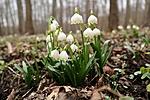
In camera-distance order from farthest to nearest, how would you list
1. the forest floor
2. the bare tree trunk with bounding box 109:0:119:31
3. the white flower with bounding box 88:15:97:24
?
the bare tree trunk with bounding box 109:0:119:31
the white flower with bounding box 88:15:97:24
the forest floor

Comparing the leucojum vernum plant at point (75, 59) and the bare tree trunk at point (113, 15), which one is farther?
the bare tree trunk at point (113, 15)

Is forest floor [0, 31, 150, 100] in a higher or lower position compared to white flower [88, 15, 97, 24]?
Answer: lower

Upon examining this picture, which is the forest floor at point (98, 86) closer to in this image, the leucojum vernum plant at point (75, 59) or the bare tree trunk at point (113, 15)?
the leucojum vernum plant at point (75, 59)

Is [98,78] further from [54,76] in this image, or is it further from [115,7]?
[115,7]

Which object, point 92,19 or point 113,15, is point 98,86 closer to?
point 92,19

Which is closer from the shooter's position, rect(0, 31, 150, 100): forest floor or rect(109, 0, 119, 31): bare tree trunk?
rect(0, 31, 150, 100): forest floor

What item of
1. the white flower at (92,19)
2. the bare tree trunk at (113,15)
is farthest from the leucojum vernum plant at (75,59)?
the bare tree trunk at (113,15)

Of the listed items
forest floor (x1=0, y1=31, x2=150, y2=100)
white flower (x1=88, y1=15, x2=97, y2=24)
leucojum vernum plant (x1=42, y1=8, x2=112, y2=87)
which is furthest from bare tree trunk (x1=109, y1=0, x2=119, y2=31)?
white flower (x1=88, y1=15, x2=97, y2=24)

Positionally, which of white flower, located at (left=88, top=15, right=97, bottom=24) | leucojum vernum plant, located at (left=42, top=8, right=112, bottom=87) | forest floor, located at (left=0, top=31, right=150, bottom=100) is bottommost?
forest floor, located at (left=0, top=31, right=150, bottom=100)

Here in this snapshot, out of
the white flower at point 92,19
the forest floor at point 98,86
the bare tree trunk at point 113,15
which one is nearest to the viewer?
the forest floor at point 98,86

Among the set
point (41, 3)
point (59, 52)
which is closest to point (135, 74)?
point (59, 52)

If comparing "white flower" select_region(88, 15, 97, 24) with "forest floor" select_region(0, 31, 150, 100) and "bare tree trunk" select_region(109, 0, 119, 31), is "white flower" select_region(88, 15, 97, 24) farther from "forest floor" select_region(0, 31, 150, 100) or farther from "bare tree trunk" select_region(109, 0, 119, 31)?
"bare tree trunk" select_region(109, 0, 119, 31)
